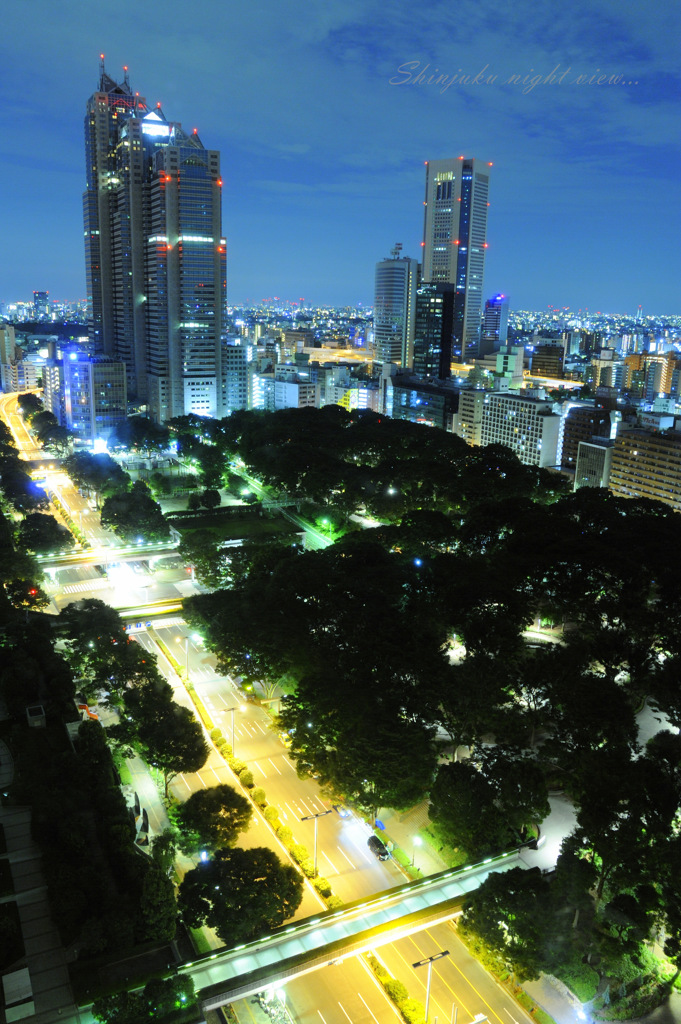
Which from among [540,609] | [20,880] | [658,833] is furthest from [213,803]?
[540,609]

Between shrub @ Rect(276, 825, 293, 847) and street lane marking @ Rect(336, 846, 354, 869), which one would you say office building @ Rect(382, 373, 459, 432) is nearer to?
shrub @ Rect(276, 825, 293, 847)

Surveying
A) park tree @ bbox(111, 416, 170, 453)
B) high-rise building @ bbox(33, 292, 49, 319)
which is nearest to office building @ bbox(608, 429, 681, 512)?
park tree @ bbox(111, 416, 170, 453)

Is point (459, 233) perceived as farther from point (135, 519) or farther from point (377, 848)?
point (377, 848)

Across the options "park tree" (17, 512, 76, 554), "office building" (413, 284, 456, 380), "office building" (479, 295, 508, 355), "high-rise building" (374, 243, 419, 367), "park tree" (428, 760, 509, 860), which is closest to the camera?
"park tree" (428, 760, 509, 860)

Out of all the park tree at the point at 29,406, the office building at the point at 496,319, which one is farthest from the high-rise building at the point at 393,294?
the park tree at the point at 29,406

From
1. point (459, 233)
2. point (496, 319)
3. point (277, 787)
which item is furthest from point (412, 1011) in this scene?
point (496, 319)

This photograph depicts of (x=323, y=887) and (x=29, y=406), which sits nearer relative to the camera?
(x=323, y=887)

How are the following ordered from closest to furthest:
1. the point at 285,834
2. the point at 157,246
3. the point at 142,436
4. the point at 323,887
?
the point at 323,887 < the point at 285,834 < the point at 142,436 < the point at 157,246
